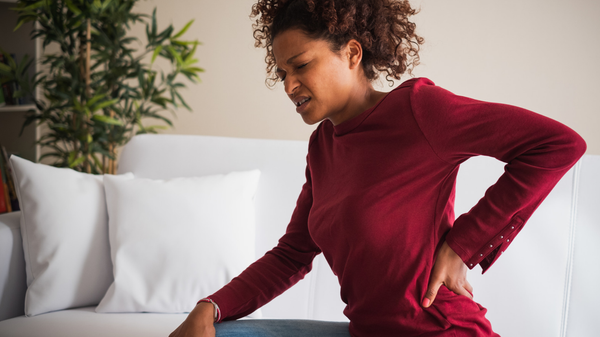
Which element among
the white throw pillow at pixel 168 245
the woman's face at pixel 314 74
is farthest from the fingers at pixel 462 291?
the white throw pillow at pixel 168 245

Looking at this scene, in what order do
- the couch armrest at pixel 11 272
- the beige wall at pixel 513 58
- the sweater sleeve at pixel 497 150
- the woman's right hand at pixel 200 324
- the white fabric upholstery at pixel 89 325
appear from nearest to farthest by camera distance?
the sweater sleeve at pixel 497 150 < the woman's right hand at pixel 200 324 < the white fabric upholstery at pixel 89 325 < the couch armrest at pixel 11 272 < the beige wall at pixel 513 58

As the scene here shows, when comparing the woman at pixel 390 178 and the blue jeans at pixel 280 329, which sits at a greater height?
the woman at pixel 390 178

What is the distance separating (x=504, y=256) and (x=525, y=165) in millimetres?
679

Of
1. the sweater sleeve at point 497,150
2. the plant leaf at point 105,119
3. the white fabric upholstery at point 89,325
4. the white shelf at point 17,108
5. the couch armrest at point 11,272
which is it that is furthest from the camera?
the white shelf at point 17,108

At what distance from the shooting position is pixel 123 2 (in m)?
2.42

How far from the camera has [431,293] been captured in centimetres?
79

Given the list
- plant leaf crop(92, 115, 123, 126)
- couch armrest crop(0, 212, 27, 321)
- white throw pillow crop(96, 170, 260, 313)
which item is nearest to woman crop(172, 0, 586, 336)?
white throw pillow crop(96, 170, 260, 313)

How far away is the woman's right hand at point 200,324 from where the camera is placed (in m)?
0.86

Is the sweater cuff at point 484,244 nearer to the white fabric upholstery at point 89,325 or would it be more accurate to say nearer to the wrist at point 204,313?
the wrist at point 204,313

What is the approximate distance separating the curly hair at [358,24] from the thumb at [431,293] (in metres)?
0.42

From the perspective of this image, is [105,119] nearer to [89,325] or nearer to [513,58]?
[89,325]

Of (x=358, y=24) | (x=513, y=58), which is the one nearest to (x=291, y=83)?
(x=358, y=24)

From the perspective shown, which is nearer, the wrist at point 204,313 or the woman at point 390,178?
the woman at point 390,178

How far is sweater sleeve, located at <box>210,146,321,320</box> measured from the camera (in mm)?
943
